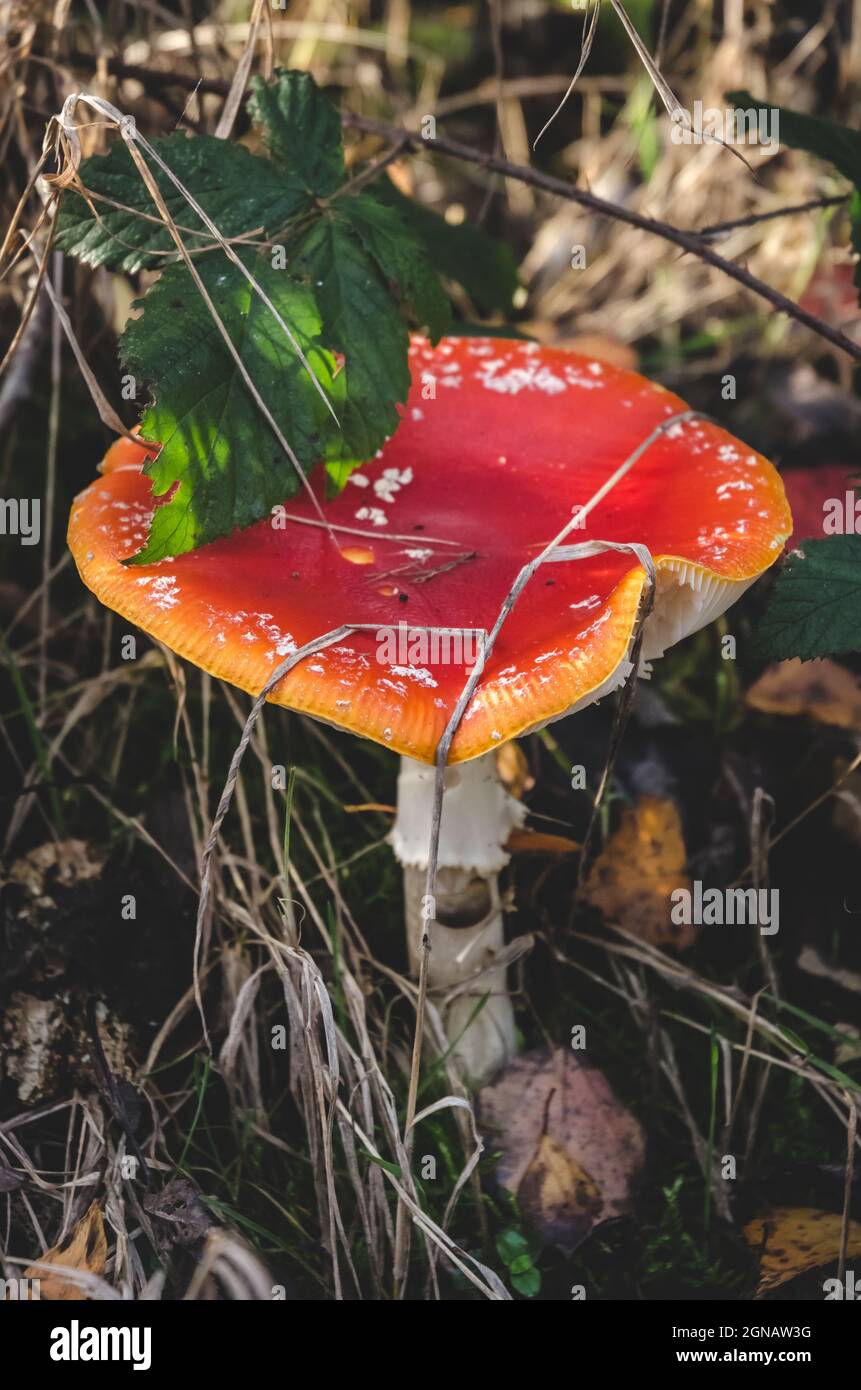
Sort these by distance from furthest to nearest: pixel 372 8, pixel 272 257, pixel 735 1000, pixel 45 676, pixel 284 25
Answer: pixel 372 8 → pixel 284 25 → pixel 45 676 → pixel 735 1000 → pixel 272 257

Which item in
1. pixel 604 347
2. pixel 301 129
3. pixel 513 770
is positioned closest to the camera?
pixel 301 129

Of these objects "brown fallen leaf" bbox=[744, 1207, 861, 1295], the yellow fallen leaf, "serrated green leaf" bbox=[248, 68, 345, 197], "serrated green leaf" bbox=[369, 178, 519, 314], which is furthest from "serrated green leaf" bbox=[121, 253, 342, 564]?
"brown fallen leaf" bbox=[744, 1207, 861, 1295]

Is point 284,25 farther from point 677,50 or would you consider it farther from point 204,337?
point 204,337

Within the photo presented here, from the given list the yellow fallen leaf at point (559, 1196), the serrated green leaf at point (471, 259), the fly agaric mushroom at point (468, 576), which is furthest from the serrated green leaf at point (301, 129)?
the yellow fallen leaf at point (559, 1196)

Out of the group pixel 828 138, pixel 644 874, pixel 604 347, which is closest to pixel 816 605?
pixel 644 874

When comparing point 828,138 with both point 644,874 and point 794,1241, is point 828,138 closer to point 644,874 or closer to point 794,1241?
point 644,874

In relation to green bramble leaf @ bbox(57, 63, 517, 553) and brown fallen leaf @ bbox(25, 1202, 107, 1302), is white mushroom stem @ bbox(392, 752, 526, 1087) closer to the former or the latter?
green bramble leaf @ bbox(57, 63, 517, 553)

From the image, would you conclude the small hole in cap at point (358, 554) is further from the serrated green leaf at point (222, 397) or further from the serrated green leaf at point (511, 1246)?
the serrated green leaf at point (511, 1246)
